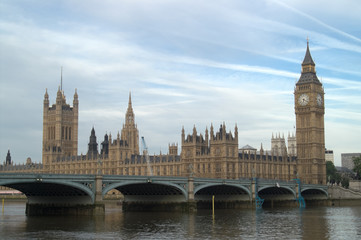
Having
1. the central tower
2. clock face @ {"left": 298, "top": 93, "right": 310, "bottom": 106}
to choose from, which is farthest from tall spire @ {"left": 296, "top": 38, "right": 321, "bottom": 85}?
the central tower

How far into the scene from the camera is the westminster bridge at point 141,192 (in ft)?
229

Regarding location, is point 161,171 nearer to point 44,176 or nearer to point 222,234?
point 44,176

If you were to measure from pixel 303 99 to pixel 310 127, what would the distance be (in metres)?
7.77

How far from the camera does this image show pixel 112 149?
539 feet

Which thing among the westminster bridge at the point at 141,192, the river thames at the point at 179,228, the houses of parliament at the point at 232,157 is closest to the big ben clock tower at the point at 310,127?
the houses of parliament at the point at 232,157

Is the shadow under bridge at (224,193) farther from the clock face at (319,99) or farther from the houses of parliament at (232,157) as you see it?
the clock face at (319,99)

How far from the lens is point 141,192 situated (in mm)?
89875

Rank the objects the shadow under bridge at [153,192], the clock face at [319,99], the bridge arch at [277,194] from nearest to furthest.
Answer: the shadow under bridge at [153,192], the bridge arch at [277,194], the clock face at [319,99]

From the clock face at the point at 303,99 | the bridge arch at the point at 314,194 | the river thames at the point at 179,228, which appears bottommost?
the river thames at the point at 179,228

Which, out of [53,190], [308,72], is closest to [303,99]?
[308,72]

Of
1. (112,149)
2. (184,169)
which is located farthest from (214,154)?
(112,149)

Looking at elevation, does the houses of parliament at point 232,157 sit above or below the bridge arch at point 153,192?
above

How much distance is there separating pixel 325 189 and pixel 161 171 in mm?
41833

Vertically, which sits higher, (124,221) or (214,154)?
(214,154)
